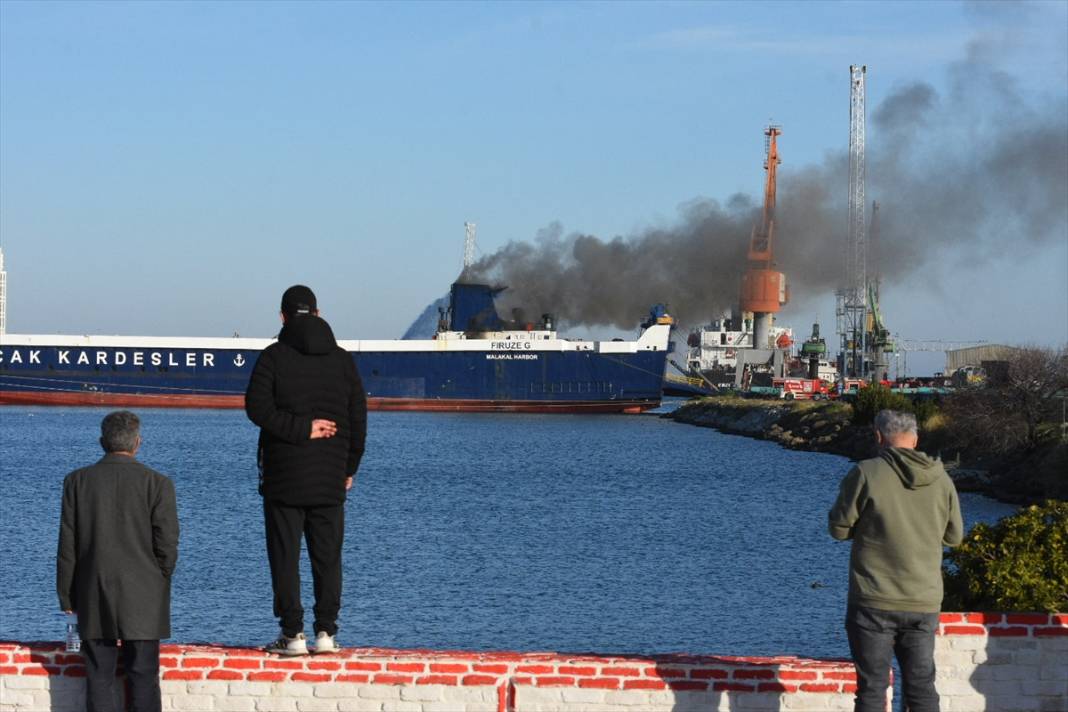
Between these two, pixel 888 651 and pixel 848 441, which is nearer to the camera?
pixel 888 651

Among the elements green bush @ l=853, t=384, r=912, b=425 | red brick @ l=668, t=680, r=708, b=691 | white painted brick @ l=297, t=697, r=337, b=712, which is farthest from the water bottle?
green bush @ l=853, t=384, r=912, b=425

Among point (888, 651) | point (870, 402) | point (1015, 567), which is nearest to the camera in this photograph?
point (888, 651)

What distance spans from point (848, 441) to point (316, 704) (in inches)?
1954

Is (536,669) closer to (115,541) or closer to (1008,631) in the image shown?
(115,541)

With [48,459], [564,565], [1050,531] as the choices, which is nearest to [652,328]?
[48,459]

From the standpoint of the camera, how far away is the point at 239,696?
6.64m

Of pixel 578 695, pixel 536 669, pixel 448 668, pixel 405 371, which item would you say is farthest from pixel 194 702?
pixel 405 371

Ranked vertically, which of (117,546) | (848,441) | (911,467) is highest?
(911,467)

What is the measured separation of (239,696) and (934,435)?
42.0m

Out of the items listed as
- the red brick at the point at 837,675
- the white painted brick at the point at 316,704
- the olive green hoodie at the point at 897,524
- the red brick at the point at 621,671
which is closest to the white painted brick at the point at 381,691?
the white painted brick at the point at 316,704

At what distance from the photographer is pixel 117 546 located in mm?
6242

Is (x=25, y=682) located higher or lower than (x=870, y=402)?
lower

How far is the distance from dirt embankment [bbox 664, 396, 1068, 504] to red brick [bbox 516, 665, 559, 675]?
1834cm

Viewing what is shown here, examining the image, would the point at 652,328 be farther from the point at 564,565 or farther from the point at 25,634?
the point at 25,634
